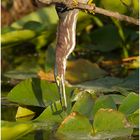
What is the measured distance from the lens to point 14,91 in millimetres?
2217

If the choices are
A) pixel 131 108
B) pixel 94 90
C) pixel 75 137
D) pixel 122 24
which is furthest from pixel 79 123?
pixel 122 24

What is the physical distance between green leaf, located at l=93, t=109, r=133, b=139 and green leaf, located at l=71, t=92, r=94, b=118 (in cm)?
14

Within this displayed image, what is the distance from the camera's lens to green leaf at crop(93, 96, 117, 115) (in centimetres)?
199

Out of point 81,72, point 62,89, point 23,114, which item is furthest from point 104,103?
point 81,72

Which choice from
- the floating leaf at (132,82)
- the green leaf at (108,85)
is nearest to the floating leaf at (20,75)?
the green leaf at (108,85)

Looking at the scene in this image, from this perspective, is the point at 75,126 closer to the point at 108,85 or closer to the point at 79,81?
the point at 108,85

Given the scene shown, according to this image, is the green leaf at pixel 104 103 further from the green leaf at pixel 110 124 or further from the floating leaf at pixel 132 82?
the floating leaf at pixel 132 82

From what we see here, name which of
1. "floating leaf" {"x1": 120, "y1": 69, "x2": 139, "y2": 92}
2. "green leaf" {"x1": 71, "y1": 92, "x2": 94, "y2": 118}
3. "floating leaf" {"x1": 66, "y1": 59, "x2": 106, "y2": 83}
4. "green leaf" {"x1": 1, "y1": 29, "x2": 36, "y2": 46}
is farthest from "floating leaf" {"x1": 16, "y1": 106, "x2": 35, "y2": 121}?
"green leaf" {"x1": 1, "y1": 29, "x2": 36, "y2": 46}

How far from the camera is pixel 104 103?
199cm

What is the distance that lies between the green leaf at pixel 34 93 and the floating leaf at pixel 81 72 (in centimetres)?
49

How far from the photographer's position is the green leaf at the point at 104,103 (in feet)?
6.51

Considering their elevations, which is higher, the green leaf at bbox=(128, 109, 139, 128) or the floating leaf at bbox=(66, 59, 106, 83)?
the green leaf at bbox=(128, 109, 139, 128)

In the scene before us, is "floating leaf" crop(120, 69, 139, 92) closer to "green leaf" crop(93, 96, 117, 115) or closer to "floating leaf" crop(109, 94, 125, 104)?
"floating leaf" crop(109, 94, 125, 104)

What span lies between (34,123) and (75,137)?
146 millimetres
